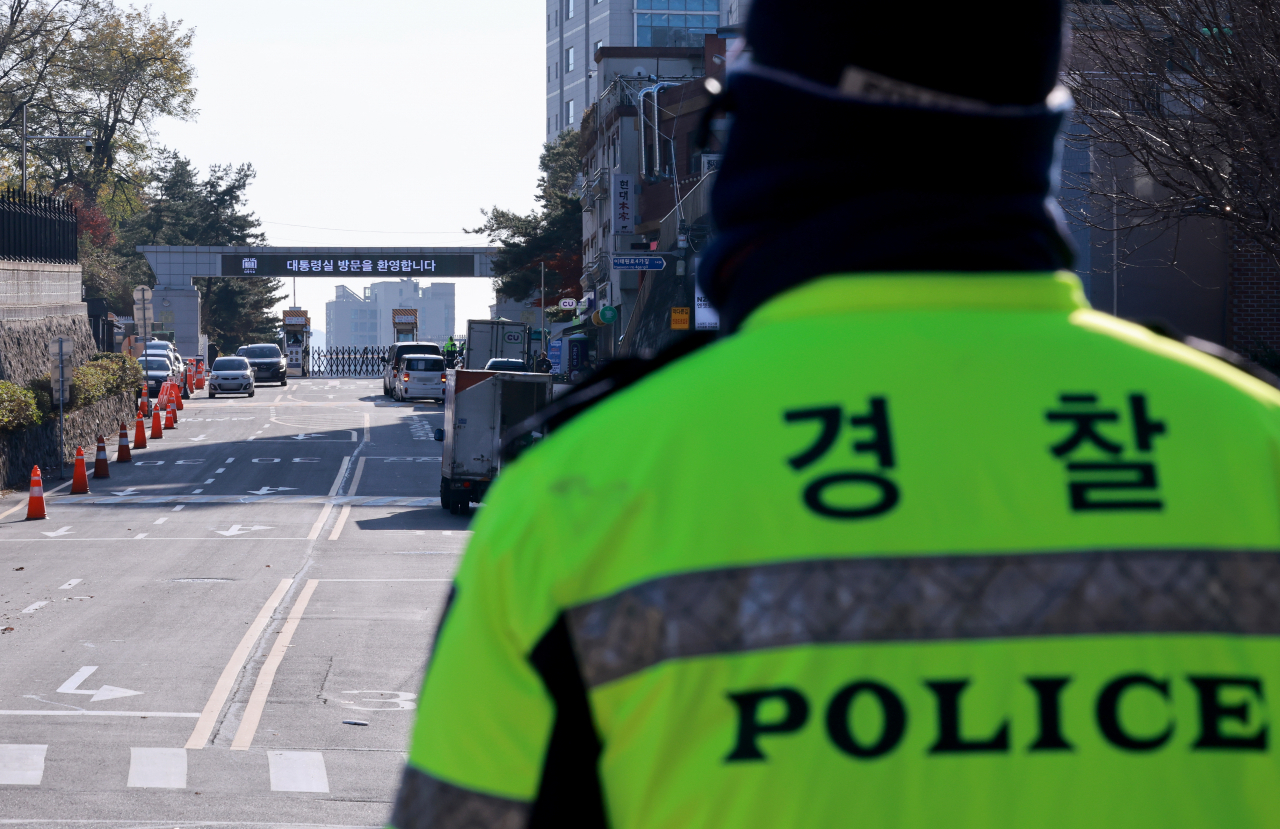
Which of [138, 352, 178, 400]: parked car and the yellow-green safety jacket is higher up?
the yellow-green safety jacket

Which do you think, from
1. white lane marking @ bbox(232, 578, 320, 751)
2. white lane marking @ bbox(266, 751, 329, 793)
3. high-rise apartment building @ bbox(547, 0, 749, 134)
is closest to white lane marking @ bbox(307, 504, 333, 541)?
white lane marking @ bbox(232, 578, 320, 751)

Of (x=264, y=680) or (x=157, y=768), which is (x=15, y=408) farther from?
(x=157, y=768)

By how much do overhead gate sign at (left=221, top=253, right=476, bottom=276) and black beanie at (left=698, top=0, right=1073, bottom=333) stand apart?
8855cm

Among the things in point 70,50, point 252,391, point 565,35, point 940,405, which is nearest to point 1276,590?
point 940,405

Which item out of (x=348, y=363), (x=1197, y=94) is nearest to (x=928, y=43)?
(x=1197, y=94)

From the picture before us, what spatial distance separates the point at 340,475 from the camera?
27109mm

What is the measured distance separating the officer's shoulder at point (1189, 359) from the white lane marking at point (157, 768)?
659 centimetres

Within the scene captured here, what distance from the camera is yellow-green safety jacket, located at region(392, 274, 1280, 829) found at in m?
1.37

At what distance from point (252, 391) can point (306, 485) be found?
29.3 m

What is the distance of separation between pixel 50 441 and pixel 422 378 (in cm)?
2539

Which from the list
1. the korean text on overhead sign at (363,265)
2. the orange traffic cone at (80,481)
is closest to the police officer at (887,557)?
the orange traffic cone at (80,481)

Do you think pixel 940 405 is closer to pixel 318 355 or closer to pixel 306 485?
pixel 306 485

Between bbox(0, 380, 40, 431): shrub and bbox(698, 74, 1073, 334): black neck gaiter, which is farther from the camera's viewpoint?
bbox(0, 380, 40, 431): shrub

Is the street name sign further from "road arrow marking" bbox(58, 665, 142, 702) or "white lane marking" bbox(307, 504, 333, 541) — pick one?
"road arrow marking" bbox(58, 665, 142, 702)
